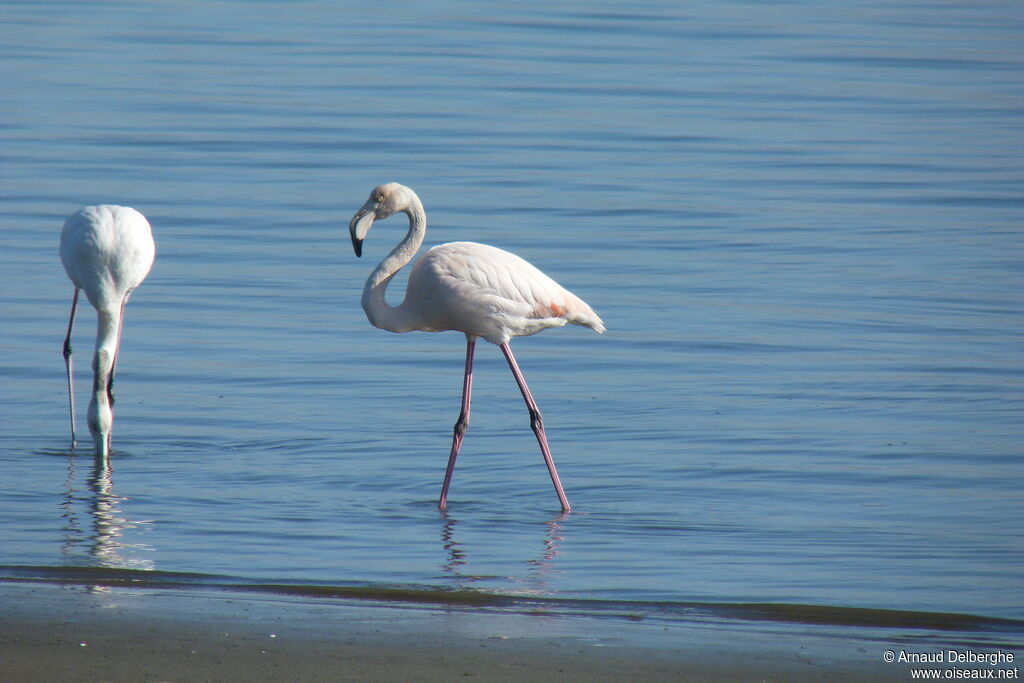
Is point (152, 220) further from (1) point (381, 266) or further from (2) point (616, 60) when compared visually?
(2) point (616, 60)

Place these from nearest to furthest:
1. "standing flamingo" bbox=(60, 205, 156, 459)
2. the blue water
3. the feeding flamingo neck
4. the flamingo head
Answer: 1. the blue water
2. the flamingo head
3. the feeding flamingo neck
4. "standing flamingo" bbox=(60, 205, 156, 459)

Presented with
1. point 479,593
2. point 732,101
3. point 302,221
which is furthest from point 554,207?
point 479,593

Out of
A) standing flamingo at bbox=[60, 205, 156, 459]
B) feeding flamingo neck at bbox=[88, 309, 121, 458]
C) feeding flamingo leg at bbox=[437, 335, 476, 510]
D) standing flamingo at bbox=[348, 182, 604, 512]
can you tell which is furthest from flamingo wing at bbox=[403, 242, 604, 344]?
standing flamingo at bbox=[60, 205, 156, 459]

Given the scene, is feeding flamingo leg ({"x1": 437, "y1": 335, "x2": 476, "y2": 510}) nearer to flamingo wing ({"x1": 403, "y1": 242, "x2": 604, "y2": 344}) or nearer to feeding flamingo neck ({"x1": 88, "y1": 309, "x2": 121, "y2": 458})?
flamingo wing ({"x1": 403, "y1": 242, "x2": 604, "y2": 344})

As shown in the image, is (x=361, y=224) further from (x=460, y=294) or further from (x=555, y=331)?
(x=555, y=331)

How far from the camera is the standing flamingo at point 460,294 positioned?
8.45 metres

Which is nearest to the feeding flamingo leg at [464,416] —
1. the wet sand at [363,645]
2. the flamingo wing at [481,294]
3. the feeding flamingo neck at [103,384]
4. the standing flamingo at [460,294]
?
the standing flamingo at [460,294]

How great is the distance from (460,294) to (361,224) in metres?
0.62

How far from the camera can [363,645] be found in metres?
5.71

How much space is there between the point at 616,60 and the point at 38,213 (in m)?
12.2

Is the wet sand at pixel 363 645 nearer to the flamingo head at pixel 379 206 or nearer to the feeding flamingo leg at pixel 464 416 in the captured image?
the feeding flamingo leg at pixel 464 416

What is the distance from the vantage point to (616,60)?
26047 millimetres

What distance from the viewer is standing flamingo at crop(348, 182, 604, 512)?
8.45 m

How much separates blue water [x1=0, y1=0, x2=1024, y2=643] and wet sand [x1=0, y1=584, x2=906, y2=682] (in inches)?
24.2
